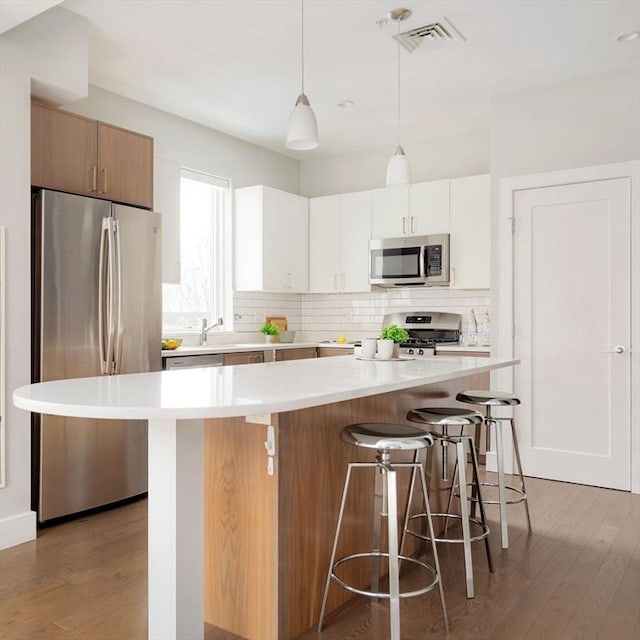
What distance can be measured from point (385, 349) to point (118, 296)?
64.1 inches

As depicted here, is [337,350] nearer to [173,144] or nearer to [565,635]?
[173,144]

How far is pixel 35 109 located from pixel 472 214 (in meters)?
3.34

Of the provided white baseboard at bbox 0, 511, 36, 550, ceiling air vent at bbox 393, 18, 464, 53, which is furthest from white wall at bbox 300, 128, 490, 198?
white baseboard at bbox 0, 511, 36, 550

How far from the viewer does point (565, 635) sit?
6.97ft

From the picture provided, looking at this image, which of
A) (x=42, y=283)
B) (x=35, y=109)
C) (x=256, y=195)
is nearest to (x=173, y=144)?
(x=256, y=195)

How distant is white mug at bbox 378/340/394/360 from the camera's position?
3.08 m

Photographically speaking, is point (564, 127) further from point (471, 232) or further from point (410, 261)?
point (410, 261)

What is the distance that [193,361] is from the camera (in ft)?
13.5

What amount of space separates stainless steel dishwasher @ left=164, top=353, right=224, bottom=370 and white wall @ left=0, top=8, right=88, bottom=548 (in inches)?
40.3

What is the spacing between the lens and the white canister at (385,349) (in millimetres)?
3078

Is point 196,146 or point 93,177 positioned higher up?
point 196,146

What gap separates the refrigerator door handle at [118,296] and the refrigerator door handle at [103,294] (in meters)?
0.06

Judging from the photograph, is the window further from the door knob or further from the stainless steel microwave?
the door knob

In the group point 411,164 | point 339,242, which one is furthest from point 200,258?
point 411,164
